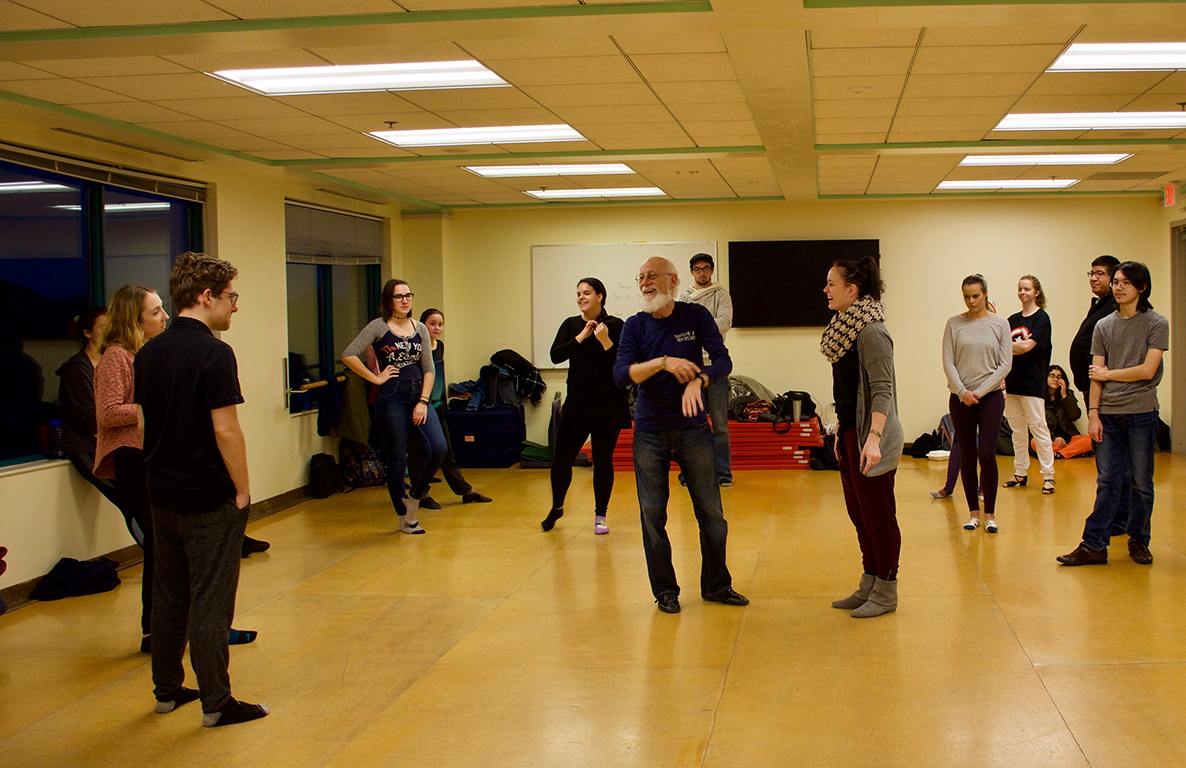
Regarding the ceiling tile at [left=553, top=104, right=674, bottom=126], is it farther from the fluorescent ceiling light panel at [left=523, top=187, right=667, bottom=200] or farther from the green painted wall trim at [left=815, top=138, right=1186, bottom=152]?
the fluorescent ceiling light panel at [left=523, top=187, right=667, bottom=200]

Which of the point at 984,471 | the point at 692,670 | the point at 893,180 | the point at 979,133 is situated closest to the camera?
the point at 692,670

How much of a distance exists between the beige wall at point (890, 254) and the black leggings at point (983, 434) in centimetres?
416

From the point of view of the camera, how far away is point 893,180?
8.59 meters

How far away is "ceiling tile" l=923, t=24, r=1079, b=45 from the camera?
13.4ft

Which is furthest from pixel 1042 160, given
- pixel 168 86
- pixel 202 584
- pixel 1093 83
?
pixel 202 584

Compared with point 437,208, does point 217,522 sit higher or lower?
lower

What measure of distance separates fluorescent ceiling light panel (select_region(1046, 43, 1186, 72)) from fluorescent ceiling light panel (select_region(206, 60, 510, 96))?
2.76 m

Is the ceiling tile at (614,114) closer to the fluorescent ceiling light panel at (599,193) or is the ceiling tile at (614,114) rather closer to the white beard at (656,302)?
the white beard at (656,302)

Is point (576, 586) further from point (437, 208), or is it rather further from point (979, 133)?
point (437, 208)

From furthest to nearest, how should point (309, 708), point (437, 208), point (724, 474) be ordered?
point (437, 208)
point (724, 474)
point (309, 708)

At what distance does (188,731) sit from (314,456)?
5043 millimetres

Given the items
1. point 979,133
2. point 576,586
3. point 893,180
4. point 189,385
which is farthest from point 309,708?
point 893,180

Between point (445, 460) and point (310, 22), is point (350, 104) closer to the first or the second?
point (310, 22)

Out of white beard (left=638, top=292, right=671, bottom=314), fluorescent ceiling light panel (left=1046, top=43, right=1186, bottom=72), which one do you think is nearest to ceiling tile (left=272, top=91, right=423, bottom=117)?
white beard (left=638, top=292, right=671, bottom=314)
